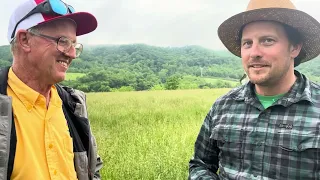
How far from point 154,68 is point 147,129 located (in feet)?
3.02

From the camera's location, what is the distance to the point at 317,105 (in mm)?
1559

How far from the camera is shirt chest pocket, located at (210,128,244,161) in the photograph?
1.67 metres

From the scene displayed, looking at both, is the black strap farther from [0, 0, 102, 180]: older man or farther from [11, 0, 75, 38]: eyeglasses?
[11, 0, 75, 38]: eyeglasses

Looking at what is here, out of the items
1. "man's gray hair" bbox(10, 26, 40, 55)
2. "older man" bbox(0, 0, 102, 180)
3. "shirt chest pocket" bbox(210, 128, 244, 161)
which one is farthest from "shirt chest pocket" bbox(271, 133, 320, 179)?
"man's gray hair" bbox(10, 26, 40, 55)

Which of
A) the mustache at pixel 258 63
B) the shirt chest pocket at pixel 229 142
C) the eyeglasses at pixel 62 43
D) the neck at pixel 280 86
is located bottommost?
the shirt chest pocket at pixel 229 142

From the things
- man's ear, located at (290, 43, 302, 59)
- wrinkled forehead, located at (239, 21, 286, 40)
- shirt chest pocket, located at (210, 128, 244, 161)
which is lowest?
shirt chest pocket, located at (210, 128, 244, 161)

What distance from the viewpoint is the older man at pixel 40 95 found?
1.46 m

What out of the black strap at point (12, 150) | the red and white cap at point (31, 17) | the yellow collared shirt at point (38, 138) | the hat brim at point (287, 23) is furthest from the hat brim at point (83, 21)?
the hat brim at point (287, 23)

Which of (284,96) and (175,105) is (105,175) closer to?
(175,105)

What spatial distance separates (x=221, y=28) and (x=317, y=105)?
67cm

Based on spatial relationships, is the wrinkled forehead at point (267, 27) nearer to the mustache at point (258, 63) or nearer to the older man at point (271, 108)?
the older man at point (271, 108)

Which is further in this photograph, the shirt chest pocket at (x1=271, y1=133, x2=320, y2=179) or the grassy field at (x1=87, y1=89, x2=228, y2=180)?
the grassy field at (x1=87, y1=89, x2=228, y2=180)

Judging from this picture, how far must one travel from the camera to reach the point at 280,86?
5.35ft

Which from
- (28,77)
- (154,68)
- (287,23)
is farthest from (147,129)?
(287,23)
